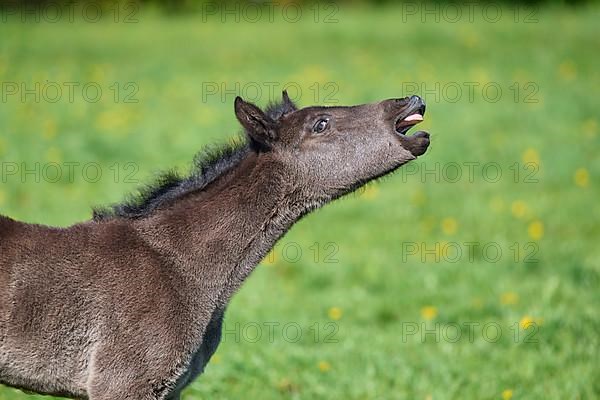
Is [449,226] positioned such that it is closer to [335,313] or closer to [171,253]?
[335,313]

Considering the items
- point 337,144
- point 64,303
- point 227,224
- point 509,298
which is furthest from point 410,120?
point 509,298

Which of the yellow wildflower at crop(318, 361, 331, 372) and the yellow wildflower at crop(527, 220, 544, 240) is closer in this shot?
the yellow wildflower at crop(318, 361, 331, 372)

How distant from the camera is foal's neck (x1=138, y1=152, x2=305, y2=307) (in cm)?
423

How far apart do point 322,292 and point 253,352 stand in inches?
69.1

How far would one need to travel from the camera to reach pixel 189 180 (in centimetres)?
444

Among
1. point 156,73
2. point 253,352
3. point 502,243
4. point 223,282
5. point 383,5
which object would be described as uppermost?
point 223,282

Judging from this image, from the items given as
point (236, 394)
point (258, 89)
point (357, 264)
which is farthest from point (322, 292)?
point (258, 89)

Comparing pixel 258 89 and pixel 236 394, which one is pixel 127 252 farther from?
pixel 258 89

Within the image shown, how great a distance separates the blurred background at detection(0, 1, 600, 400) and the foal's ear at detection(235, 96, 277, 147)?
6.30 ft

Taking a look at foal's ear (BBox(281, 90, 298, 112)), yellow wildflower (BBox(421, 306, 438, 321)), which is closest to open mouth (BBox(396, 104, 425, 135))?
foal's ear (BBox(281, 90, 298, 112))

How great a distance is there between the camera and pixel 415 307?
7.41 metres

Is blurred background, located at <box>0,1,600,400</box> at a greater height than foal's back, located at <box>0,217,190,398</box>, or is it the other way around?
foal's back, located at <box>0,217,190,398</box>

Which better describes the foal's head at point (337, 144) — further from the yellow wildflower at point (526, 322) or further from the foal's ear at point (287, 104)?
the yellow wildflower at point (526, 322)

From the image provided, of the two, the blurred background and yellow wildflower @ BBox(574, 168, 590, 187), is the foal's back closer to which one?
the blurred background
